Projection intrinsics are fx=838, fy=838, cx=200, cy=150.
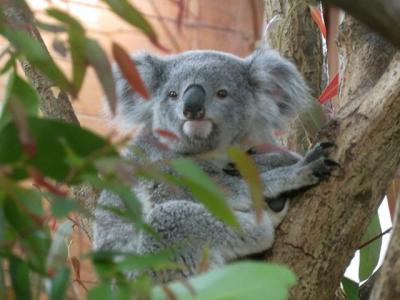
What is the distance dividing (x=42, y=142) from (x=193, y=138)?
1.73 meters

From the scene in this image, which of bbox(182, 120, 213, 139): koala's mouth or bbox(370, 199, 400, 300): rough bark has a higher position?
bbox(182, 120, 213, 139): koala's mouth

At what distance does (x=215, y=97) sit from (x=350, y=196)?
2.89 ft

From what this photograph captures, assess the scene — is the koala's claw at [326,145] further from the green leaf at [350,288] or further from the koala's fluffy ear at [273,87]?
the koala's fluffy ear at [273,87]

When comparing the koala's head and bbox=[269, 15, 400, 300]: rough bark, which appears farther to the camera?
the koala's head

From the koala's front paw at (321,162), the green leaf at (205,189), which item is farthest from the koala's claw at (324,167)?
the green leaf at (205,189)

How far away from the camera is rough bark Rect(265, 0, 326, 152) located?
3141 mm

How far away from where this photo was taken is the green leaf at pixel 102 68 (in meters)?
0.95

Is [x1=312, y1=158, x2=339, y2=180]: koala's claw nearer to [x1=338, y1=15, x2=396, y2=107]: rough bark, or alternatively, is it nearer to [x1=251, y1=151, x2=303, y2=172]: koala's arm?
[x1=338, y1=15, x2=396, y2=107]: rough bark

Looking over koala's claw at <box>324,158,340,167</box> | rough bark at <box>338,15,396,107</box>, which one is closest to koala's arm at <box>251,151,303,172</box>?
rough bark at <box>338,15,396,107</box>

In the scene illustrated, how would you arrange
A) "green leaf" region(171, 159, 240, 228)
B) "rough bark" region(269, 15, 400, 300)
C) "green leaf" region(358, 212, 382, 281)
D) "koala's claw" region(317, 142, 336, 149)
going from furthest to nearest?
"green leaf" region(358, 212, 382, 281) → "koala's claw" region(317, 142, 336, 149) → "rough bark" region(269, 15, 400, 300) → "green leaf" region(171, 159, 240, 228)

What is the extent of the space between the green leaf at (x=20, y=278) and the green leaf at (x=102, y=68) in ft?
0.90

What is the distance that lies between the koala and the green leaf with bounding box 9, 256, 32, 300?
3.82 ft

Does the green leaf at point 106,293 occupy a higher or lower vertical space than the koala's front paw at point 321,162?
lower

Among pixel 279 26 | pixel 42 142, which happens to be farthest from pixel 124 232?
pixel 42 142
